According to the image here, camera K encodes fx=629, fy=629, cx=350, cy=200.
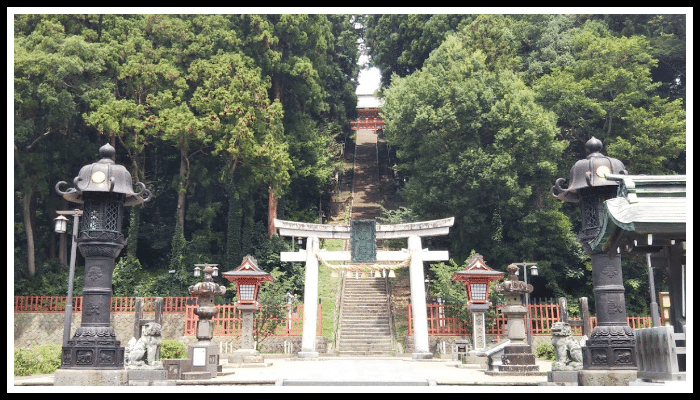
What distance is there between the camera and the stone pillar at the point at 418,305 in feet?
62.6

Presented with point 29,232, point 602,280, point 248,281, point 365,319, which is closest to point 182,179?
point 29,232

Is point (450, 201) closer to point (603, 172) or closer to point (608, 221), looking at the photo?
point (603, 172)

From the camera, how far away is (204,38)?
26.8m

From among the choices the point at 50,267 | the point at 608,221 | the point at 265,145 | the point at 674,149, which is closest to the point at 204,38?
the point at 265,145

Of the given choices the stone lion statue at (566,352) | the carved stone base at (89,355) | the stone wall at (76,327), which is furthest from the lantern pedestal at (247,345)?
the stone lion statue at (566,352)

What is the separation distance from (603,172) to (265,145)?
53.6 feet

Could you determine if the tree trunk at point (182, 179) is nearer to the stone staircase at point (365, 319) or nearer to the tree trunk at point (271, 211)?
the tree trunk at point (271, 211)

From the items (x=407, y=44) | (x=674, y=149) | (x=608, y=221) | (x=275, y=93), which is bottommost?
(x=608, y=221)

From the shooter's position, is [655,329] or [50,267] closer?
[655,329]

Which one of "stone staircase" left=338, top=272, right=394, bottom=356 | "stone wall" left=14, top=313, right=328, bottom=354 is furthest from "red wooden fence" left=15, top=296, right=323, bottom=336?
"stone staircase" left=338, top=272, right=394, bottom=356

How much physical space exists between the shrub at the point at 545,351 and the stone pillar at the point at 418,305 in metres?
3.53

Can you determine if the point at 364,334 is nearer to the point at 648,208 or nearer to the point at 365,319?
the point at 365,319

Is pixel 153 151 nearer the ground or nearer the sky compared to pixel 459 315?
nearer the sky

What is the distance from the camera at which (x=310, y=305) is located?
19.7 meters
